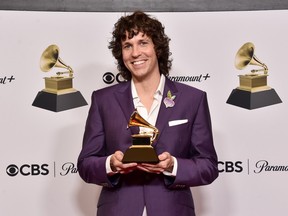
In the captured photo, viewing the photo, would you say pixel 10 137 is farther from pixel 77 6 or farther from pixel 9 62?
pixel 77 6

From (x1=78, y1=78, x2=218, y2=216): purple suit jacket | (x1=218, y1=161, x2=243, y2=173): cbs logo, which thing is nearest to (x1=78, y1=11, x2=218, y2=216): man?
(x1=78, y1=78, x2=218, y2=216): purple suit jacket

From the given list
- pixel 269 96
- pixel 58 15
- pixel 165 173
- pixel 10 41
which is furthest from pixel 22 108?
pixel 269 96

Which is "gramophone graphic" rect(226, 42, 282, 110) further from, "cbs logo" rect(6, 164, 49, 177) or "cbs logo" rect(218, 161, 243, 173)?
"cbs logo" rect(6, 164, 49, 177)

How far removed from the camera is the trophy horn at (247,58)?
8.51ft

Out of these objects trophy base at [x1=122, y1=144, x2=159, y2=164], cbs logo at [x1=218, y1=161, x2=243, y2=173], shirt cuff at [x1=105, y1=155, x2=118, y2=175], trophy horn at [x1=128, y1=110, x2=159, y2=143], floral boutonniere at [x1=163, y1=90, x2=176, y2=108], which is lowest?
cbs logo at [x1=218, y1=161, x2=243, y2=173]

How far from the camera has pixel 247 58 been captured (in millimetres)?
2596

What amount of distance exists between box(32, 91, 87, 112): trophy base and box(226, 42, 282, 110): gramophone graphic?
0.82 m

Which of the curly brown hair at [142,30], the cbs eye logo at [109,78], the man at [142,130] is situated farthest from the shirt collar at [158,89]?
the cbs eye logo at [109,78]

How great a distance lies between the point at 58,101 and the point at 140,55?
94 centimetres

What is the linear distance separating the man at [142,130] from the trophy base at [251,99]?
0.84 metres

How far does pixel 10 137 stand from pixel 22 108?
17 cm

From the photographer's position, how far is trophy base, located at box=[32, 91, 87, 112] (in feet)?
8.38

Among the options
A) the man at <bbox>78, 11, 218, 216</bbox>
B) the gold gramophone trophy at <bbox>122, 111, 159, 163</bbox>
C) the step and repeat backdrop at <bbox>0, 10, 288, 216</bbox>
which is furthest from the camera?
the step and repeat backdrop at <bbox>0, 10, 288, 216</bbox>

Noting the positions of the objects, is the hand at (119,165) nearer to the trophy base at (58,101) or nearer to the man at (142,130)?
the man at (142,130)
